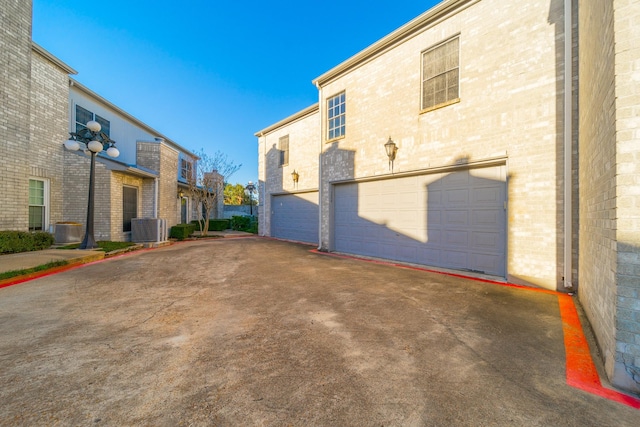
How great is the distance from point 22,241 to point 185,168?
44.6ft

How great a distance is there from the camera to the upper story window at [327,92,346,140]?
357 inches

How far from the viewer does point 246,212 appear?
89.2 ft

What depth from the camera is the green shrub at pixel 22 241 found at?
7016 mm

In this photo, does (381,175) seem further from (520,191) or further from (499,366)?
(499,366)

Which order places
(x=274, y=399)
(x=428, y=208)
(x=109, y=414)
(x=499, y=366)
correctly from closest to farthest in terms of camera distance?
(x=109, y=414) → (x=274, y=399) → (x=499, y=366) → (x=428, y=208)

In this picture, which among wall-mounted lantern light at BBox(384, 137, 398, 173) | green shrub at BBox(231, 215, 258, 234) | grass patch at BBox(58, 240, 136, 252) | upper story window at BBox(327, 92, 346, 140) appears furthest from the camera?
green shrub at BBox(231, 215, 258, 234)

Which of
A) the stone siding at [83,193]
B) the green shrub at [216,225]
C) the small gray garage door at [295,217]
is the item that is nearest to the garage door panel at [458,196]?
the small gray garage door at [295,217]

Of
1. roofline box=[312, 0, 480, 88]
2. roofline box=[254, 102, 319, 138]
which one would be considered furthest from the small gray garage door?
roofline box=[312, 0, 480, 88]

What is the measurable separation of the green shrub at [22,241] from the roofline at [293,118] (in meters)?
9.78

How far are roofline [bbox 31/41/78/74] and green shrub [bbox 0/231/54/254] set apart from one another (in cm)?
651

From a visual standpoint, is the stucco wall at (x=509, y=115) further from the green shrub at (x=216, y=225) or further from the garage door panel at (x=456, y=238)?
the green shrub at (x=216, y=225)

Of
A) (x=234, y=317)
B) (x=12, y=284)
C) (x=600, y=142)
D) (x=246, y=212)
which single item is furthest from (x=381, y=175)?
(x=246, y=212)

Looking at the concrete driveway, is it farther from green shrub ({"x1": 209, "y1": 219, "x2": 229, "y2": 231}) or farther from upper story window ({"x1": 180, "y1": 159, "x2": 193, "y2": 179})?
upper story window ({"x1": 180, "y1": 159, "x2": 193, "y2": 179})

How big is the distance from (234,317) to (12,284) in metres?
4.88
